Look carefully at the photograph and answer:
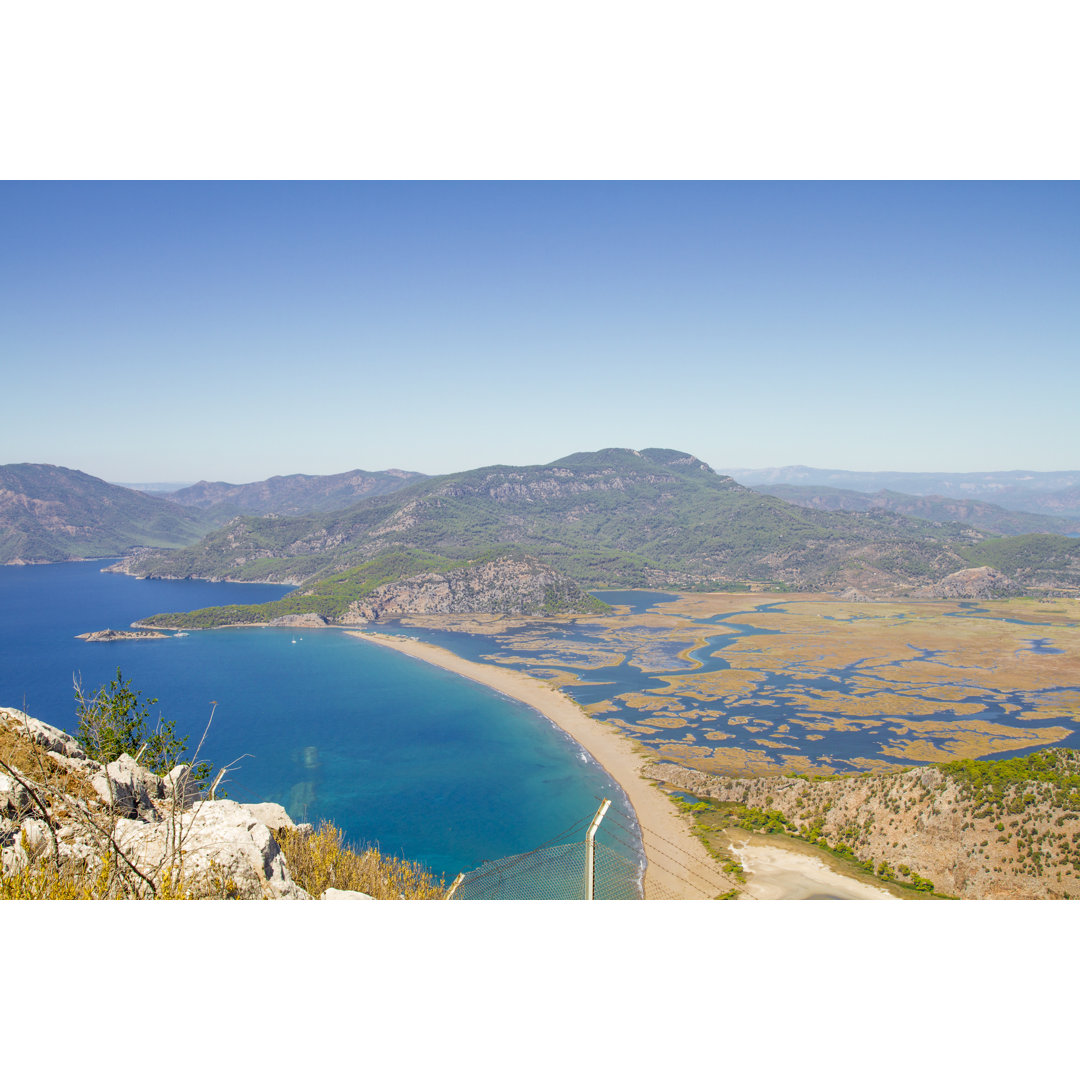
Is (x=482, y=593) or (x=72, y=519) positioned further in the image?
(x=72, y=519)

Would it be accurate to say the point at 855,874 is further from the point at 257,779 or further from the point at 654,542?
the point at 654,542

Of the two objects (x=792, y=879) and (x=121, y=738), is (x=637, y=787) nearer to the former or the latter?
(x=792, y=879)

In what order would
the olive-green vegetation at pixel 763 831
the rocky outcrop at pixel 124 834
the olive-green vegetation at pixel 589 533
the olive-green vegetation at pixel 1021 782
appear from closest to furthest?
the rocky outcrop at pixel 124 834, the olive-green vegetation at pixel 1021 782, the olive-green vegetation at pixel 763 831, the olive-green vegetation at pixel 589 533

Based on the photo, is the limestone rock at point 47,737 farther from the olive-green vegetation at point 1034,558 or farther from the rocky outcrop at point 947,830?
the olive-green vegetation at point 1034,558

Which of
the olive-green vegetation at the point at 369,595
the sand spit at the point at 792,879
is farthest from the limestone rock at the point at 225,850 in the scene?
the olive-green vegetation at the point at 369,595

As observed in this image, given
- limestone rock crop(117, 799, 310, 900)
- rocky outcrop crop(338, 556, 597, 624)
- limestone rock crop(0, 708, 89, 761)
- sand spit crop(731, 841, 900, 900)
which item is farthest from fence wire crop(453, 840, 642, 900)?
rocky outcrop crop(338, 556, 597, 624)

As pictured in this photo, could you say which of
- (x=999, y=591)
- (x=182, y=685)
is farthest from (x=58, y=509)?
(x=999, y=591)

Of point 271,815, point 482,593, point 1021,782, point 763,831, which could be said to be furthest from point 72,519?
point 1021,782
